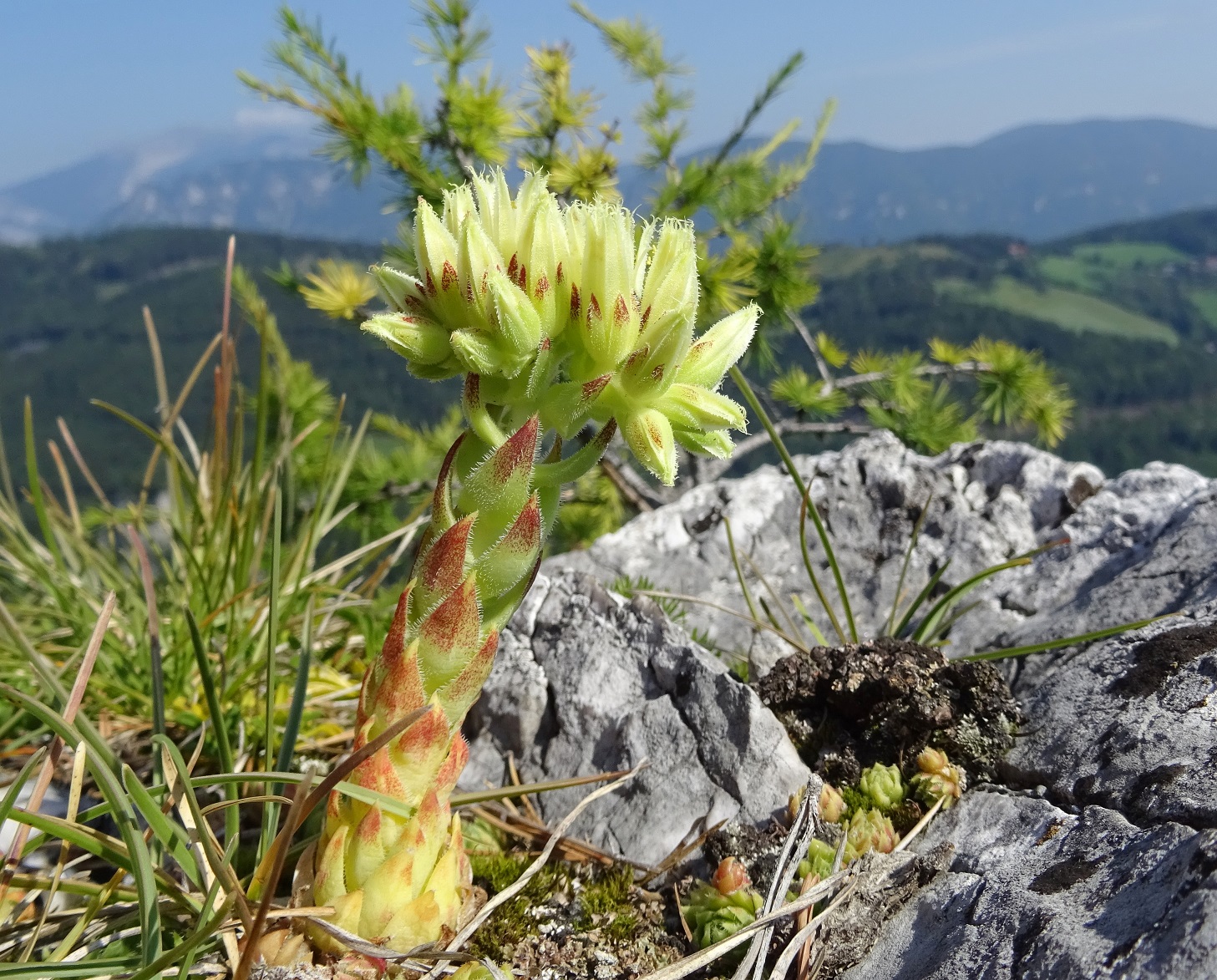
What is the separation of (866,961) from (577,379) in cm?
134

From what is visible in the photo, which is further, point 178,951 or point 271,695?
point 271,695

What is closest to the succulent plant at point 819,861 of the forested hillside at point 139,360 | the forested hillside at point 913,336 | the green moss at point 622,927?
the green moss at point 622,927

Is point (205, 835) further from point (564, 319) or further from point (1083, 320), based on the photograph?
point (1083, 320)

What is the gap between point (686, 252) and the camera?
1.72 meters

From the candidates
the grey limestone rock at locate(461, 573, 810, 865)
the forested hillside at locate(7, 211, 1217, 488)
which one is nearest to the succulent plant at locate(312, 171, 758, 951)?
the grey limestone rock at locate(461, 573, 810, 865)

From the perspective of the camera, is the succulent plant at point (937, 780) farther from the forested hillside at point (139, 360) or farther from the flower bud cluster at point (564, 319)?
the forested hillside at point (139, 360)

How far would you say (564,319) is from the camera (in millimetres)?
1718

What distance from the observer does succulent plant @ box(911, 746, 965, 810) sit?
207 cm

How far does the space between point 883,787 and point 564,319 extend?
1.39 m

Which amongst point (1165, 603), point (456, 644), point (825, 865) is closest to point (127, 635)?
point (456, 644)

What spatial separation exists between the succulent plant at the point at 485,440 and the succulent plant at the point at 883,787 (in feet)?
3.23

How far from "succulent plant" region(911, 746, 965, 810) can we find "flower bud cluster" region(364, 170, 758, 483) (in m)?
1.01

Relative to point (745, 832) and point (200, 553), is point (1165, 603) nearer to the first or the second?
point (745, 832)

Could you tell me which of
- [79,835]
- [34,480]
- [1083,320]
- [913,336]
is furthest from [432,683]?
[1083,320]
